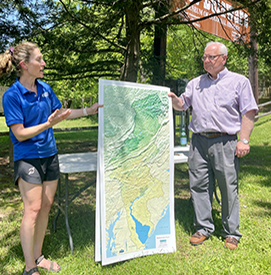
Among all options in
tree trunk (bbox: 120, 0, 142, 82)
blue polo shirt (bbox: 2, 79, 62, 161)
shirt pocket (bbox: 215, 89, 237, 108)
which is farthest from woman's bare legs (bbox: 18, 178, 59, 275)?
tree trunk (bbox: 120, 0, 142, 82)

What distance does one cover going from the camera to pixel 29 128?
2.34 m

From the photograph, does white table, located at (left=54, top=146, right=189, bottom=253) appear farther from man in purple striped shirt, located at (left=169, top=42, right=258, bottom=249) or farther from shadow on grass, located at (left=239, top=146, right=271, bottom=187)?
shadow on grass, located at (left=239, top=146, right=271, bottom=187)

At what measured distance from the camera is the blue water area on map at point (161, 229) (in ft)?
10.2

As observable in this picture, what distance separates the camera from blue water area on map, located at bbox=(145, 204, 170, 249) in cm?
309

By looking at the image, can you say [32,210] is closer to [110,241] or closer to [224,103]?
[110,241]

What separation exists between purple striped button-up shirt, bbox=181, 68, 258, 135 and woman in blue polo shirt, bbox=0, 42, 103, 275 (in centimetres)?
151

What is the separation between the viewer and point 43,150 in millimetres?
2533

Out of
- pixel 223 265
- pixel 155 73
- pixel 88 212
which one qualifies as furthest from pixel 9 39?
pixel 223 265

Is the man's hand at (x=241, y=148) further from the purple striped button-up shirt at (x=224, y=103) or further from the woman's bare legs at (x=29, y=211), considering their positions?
the woman's bare legs at (x=29, y=211)

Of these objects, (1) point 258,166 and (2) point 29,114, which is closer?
(2) point 29,114

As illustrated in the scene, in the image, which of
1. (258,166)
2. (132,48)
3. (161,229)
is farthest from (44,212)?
(258,166)

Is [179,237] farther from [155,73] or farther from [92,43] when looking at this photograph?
[92,43]

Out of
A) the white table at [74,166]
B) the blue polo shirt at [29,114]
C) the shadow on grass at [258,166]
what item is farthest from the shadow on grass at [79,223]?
the shadow on grass at [258,166]

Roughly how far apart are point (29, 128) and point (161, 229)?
5.69 feet
